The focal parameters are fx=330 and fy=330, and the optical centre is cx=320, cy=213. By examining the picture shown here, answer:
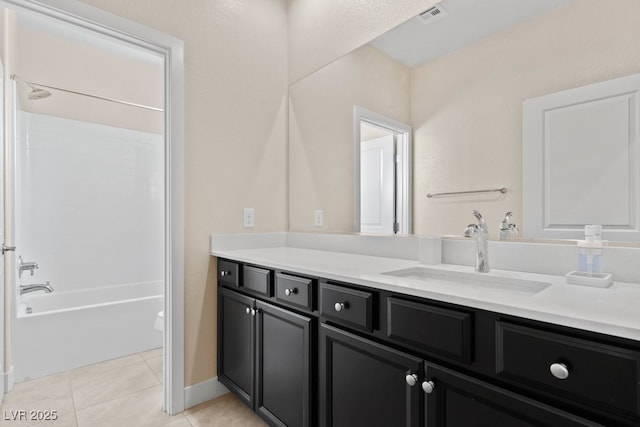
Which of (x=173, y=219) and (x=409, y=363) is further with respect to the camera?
(x=173, y=219)

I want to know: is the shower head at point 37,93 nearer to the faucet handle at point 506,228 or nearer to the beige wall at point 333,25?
the beige wall at point 333,25

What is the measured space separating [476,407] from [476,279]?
0.47m

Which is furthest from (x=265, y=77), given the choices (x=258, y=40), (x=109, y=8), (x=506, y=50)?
(x=506, y=50)

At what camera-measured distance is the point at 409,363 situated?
37.5 inches

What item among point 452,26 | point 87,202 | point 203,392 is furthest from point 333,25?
point 87,202

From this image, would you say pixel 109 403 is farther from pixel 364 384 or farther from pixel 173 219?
pixel 364 384

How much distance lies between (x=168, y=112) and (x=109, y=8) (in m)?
0.52

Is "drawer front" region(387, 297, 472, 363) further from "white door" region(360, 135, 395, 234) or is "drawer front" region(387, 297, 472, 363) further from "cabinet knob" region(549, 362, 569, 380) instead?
"white door" region(360, 135, 395, 234)

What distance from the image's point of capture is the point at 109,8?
5.16 ft

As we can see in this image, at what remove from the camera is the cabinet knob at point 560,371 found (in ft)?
2.18

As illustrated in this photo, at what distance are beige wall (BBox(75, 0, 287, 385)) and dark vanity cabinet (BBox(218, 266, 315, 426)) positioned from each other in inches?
6.9

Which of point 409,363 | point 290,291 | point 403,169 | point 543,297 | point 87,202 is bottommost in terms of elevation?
point 409,363

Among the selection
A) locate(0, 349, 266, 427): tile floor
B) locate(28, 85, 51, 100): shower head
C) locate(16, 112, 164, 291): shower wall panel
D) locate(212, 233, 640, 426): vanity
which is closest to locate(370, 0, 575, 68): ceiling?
locate(212, 233, 640, 426): vanity

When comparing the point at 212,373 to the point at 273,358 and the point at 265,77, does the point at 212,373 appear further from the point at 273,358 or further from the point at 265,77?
the point at 265,77
